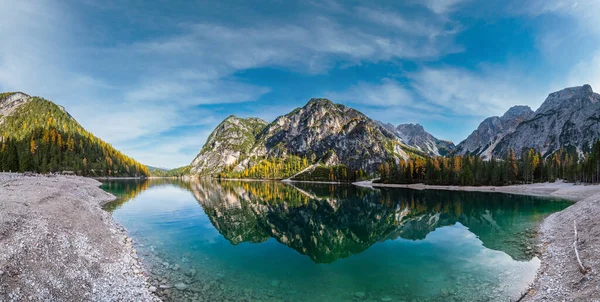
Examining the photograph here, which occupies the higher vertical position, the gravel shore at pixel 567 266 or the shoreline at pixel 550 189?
the gravel shore at pixel 567 266

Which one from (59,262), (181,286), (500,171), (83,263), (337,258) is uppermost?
(500,171)

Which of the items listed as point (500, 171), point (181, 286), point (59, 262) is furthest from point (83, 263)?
point (500, 171)

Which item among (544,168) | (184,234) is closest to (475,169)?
(544,168)

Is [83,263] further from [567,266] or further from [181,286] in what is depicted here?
[567,266]

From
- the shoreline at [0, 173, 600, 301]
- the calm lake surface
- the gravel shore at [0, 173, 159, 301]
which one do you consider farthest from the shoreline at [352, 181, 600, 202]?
the gravel shore at [0, 173, 159, 301]

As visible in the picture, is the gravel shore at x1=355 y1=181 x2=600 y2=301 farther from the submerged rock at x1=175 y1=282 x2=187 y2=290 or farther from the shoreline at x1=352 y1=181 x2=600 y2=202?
the shoreline at x1=352 y1=181 x2=600 y2=202

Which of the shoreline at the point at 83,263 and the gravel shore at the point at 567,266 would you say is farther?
the gravel shore at the point at 567,266

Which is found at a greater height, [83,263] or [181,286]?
[83,263]

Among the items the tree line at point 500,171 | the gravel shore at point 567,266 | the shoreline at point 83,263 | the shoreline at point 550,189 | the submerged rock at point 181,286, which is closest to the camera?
the shoreline at point 83,263

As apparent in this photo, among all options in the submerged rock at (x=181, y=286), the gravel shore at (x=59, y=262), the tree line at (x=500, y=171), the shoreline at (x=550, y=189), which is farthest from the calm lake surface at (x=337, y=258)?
the tree line at (x=500, y=171)

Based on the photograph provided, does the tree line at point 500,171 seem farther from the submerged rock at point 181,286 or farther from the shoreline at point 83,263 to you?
the submerged rock at point 181,286

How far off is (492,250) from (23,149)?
231m

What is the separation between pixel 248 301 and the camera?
17.6m

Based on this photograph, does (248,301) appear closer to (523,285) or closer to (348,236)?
(523,285)
